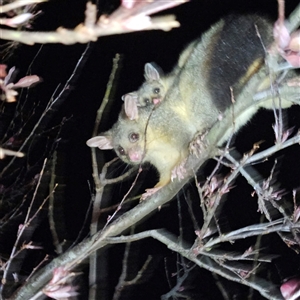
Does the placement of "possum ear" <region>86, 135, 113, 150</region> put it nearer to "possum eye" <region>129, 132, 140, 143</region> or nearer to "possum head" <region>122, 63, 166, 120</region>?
"possum eye" <region>129, 132, 140, 143</region>

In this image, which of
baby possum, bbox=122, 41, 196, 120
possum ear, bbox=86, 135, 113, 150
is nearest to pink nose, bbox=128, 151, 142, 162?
possum ear, bbox=86, 135, 113, 150

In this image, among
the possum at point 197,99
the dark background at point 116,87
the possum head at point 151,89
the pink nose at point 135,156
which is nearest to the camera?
the possum at point 197,99

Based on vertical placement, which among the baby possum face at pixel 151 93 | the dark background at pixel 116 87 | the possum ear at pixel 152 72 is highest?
the possum ear at pixel 152 72

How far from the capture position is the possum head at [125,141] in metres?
4.05

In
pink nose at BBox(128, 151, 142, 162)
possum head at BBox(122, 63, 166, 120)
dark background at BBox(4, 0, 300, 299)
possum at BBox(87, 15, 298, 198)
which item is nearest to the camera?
possum at BBox(87, 15, 298, 198)

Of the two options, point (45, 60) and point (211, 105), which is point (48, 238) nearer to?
point (45, 60)

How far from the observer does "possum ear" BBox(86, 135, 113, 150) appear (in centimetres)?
405

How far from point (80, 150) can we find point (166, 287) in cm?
277

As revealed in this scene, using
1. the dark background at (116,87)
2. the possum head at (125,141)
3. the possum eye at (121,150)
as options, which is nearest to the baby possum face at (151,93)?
the possum head at (125,141)

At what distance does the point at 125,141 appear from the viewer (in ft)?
13.7

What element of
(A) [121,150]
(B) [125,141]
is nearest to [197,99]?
(B) [125,141]

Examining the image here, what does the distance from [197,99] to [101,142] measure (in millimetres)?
1050

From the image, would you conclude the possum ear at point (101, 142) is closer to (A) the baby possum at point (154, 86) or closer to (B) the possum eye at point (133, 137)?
(B) the possum eye at point (133, 137)

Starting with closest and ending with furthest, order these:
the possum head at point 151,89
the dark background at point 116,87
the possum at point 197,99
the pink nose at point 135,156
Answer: the possum at point 197,99, the pink nose at point 135,156, the possum head at point 151,89, the dark background at point 116,87
